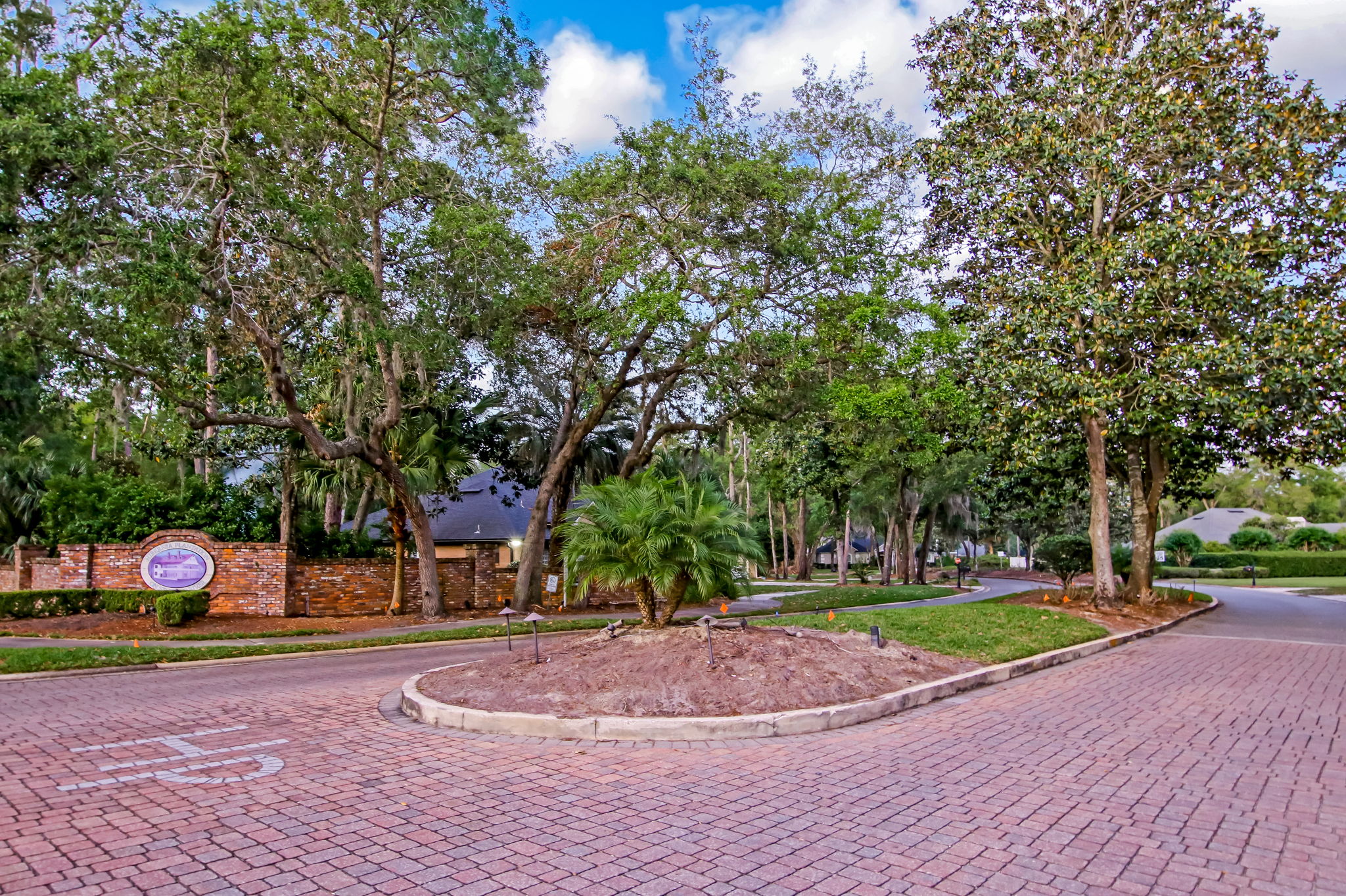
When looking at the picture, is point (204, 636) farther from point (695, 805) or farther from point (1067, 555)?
point (1067, 555)

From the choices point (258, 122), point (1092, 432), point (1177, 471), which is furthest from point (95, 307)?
point (1177, 471)

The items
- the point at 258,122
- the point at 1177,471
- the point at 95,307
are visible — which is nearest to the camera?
the point at 95,307

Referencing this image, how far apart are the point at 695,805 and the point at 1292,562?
55.2 m

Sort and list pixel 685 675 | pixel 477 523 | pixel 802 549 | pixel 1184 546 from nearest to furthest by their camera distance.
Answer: pixel 685 675, pixel 477 523, pixel 802 549, pixel 1184 546

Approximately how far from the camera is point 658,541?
8.92 metres

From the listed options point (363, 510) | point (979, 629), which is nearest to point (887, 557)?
point (363, 510)

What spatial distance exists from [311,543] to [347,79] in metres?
12.0

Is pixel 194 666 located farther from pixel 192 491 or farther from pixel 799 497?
pixel 799 497

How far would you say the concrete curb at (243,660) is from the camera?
11047 mm

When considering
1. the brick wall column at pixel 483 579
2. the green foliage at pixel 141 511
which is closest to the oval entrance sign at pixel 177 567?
the green foliage at pixel 141 511

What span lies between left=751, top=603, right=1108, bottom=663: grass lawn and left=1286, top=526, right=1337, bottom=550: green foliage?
153 ft

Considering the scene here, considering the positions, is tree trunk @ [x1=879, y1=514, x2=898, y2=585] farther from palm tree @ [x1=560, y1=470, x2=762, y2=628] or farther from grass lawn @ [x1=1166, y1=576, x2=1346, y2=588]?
palm tree @ [x1=560, y1=470, x2=762, y2=628]

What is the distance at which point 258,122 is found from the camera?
14086mm

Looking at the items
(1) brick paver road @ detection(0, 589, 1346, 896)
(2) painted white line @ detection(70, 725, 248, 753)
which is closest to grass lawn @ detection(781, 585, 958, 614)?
(1) brick paver road @ detection(0, 589, 1346, 896)
